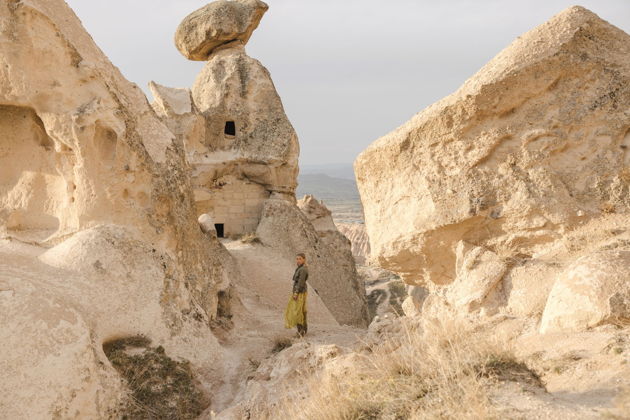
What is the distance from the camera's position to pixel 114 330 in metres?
4.92

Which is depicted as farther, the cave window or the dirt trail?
the cave window

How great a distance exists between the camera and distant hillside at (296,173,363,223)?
204ft

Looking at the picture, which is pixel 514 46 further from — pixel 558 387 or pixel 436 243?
pixel 558 387

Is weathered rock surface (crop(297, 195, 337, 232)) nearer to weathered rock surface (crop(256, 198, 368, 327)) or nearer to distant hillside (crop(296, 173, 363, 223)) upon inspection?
weathered rock surface (crop(256, 198, 368, 327))

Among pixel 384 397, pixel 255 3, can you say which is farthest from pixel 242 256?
pixel 384 397

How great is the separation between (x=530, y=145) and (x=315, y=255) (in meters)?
7.78

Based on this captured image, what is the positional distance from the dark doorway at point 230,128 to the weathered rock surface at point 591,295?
1033 cm

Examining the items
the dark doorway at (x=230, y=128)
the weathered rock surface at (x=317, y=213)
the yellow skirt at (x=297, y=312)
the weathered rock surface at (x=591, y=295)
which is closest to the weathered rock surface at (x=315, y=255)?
the weathered rock surface at (x=317, y=213)

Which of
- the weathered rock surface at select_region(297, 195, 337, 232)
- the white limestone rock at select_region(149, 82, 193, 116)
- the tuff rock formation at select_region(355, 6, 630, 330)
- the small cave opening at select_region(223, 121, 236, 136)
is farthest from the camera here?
the weathered rock surface at select_region(297, 195, 337, 232)

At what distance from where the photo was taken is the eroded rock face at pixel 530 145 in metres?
4.86

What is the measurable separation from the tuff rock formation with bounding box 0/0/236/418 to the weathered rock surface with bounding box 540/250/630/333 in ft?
10.0

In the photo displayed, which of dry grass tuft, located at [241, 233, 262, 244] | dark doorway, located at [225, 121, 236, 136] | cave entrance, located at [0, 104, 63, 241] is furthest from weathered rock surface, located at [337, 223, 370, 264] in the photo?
cave entrance, located at [0, 104, 63, 241]

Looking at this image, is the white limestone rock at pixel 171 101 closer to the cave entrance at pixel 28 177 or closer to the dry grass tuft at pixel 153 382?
the cave entrance at pixel 28 177

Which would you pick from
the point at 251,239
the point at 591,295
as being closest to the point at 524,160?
the point at 591,295
